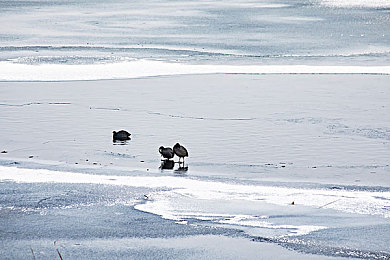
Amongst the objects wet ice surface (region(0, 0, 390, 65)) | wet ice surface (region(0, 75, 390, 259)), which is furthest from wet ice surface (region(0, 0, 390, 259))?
wet ice surface (region(0, 0, 390, 65))

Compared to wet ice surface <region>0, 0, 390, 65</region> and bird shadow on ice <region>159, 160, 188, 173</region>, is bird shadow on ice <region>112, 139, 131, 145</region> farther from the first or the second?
wet ice surface <region>0, 0, 390, 65</region>

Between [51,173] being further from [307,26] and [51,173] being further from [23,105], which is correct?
[307,26]

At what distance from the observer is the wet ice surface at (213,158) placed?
579cm

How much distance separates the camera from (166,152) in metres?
8.77

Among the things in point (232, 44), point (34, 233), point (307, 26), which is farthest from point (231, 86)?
point (307, 26)

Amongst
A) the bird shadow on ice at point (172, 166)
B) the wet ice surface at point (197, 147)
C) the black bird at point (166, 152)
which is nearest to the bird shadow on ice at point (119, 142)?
the wet ice surface at point (197, 147)

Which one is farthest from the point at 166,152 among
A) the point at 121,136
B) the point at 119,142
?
the point at 121,136

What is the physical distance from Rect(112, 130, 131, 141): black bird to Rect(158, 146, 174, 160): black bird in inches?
42.6

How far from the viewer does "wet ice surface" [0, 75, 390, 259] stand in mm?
5789

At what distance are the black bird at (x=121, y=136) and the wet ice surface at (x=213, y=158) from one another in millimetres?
109

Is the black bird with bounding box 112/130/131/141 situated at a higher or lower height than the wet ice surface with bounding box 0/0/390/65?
lower

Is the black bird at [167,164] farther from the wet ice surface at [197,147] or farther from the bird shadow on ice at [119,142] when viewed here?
the bird shadow on ice at [119,142]

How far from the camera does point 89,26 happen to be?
26.7 m

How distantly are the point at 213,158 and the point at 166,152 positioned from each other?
21.3 inches
